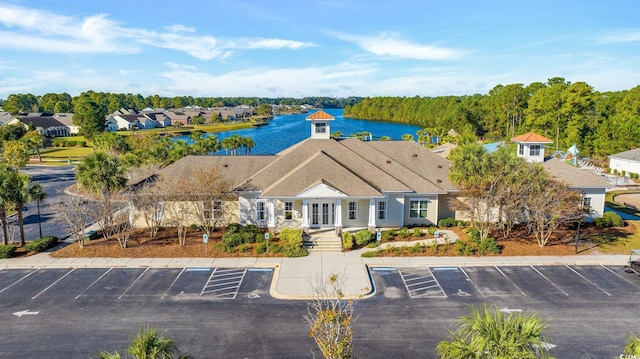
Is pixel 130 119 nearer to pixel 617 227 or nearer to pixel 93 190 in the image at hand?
pixel 93 190

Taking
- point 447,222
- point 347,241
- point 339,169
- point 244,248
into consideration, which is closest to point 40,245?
point 244,248

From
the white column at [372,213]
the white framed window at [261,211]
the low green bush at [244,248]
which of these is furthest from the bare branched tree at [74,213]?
the white column at [372,213]

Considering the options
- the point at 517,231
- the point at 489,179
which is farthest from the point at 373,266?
the point at 517,231

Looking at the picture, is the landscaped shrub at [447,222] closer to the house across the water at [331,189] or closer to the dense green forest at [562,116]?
the house across the water at [331,189]

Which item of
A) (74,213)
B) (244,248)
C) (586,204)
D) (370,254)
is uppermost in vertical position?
(74,213)

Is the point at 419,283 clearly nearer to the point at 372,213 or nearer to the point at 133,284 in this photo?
the point at 372,213

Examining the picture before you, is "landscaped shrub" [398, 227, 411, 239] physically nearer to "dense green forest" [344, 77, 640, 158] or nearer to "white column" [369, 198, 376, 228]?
"white column" [369, 198, 376, 228]

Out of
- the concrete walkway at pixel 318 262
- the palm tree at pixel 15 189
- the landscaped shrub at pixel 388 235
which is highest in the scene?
the palm tree at pixel 15 189
